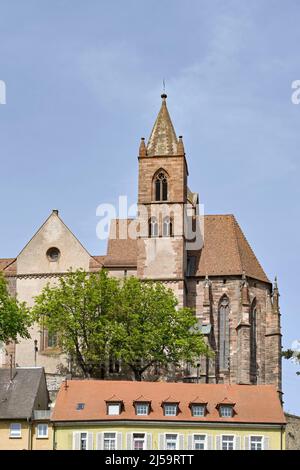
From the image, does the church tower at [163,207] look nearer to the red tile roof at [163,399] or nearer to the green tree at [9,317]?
the green tree at [9,317]

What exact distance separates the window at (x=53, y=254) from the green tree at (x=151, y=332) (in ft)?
23.6

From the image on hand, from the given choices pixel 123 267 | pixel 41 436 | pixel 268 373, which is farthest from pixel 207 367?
pixel 41 436

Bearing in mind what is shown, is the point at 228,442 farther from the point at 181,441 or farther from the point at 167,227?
the point at 167,227

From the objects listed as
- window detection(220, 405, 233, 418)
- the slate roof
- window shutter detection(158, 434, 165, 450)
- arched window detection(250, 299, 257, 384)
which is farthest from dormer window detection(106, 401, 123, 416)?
arched window detection(250, 299, 257, 384)

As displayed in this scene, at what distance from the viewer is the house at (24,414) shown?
55906mm

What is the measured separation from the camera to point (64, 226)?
263 ft

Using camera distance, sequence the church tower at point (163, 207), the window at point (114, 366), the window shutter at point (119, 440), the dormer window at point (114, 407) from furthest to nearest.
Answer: the church tower at point (163, 207), the window at point (114, 366), the dormer window at point (114, 407), the window shutter at point (119, 440)

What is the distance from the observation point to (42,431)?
55938 mm

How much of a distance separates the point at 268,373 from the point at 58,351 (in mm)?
15943

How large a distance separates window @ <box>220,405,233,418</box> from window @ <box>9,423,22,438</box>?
432 inches

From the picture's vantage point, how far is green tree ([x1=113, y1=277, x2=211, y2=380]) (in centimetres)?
7131

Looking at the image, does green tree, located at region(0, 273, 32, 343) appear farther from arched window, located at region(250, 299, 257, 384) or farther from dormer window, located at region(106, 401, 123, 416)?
arched window, located at region(250, 299, 257, 384)

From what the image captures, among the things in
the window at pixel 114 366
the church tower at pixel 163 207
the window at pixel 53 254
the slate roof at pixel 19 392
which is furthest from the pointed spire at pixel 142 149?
the slate roof at pixel 19 392

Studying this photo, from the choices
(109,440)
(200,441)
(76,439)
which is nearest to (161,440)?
(200,441)
